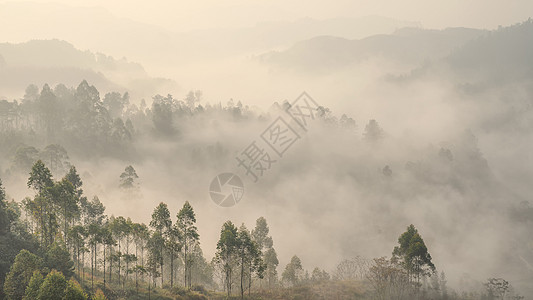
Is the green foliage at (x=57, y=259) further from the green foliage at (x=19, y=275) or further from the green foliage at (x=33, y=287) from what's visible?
the green foliage at (x=33, y=287)

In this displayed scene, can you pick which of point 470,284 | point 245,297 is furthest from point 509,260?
point 245,297

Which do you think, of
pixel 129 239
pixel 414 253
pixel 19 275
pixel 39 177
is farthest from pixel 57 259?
pixel 414 253

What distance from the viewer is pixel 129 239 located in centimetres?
6412

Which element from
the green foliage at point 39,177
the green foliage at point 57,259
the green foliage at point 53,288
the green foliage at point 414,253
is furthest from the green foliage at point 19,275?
the green foliage at point 414,253

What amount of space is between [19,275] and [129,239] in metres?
28.9

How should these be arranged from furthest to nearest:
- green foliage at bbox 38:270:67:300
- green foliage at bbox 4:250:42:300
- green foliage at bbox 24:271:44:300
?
green foliage at bbox 4:250:42:300 < green foliage at bbox 24:271:44:300 < green foliage at bbox 38:270:67:300

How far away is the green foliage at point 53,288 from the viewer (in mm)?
30172

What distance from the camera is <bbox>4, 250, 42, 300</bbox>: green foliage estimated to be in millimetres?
35125

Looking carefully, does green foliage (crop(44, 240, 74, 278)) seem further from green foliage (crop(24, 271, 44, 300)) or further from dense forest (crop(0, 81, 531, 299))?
green foliage (crop(24, 271, 44, 300))

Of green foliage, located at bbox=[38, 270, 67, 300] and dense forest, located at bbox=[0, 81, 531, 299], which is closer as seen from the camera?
green foliage, located at bbox=[38, 270, 67, 300]

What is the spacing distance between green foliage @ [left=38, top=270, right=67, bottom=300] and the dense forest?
88mm

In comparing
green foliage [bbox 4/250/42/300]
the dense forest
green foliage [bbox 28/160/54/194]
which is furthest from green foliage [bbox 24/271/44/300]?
green foliage [bbox 28/160/54/194]

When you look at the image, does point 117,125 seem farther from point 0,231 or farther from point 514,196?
point 514,196

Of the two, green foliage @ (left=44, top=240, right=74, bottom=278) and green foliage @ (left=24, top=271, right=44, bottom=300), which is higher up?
green foliage @ (left=44, top=240, right=74, bottom=278)
